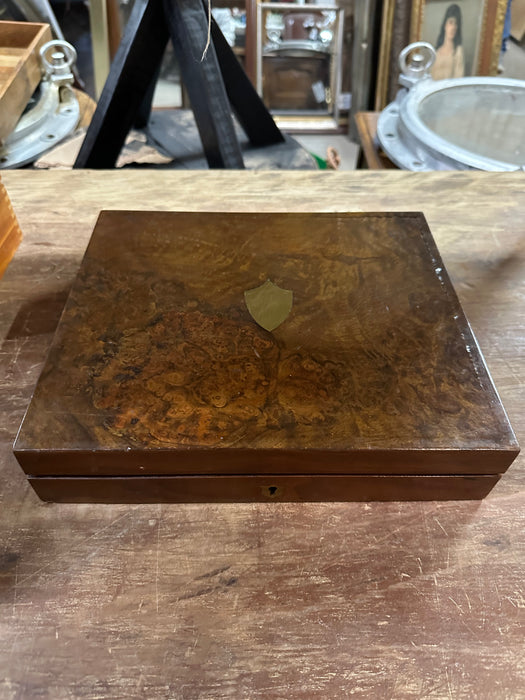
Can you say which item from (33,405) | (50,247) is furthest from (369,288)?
(50,247)

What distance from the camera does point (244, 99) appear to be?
122 cm

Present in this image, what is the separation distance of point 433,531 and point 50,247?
0.60 meters

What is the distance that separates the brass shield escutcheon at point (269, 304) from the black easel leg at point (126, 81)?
2.05ft

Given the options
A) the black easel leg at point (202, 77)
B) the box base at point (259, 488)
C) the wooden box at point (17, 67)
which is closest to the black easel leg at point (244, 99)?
the black easel leg at point (202, 77)

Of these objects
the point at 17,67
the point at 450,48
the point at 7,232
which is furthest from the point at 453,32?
the point at 7,232

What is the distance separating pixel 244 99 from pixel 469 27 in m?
1.20

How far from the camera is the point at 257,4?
6.79ft

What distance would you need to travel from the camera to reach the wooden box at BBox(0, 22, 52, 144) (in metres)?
1.10

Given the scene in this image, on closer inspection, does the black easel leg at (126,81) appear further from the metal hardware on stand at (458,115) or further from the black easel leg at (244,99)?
the metal hardware on stand at (458,115)

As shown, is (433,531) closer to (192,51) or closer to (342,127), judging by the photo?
(192,51)

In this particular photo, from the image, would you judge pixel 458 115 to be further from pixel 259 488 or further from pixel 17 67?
pixel 259 488

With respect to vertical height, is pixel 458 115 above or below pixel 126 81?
below

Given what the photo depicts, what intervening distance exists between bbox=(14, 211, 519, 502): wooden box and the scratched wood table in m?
0.03

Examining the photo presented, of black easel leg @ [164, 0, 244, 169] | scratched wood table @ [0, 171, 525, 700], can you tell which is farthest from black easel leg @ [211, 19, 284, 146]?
scratched wood table @ [0, 171, 525, 700]
